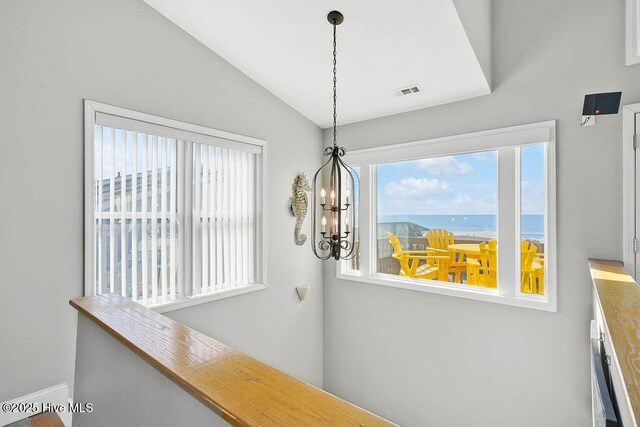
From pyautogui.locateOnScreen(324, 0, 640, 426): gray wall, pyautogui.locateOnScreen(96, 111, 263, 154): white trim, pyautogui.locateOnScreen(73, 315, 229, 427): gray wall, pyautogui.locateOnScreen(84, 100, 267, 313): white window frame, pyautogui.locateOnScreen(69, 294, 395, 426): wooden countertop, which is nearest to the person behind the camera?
pyautogui.locateOnScreen(69, 294, 395, 426): wooden countertop

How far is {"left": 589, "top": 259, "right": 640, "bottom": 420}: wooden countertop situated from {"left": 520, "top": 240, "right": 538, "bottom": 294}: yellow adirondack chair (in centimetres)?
50

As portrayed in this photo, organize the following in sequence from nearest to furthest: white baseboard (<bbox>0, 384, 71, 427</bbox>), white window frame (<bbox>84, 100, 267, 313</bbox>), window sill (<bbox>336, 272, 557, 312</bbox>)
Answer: white baseboard (<bbox>0, 384, 71, 427</bbox>) → white window frame (<bbox>84, 100, 267, 313</bbox>) → window sill (<bbox>336, 272, 557, 312</bbox>)

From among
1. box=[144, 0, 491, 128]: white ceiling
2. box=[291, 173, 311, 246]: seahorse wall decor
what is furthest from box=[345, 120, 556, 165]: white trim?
box=[291, 173, 311, 246]: seahorse wall decor

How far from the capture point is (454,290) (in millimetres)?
2678

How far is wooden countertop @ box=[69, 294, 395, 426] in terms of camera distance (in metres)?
0.60

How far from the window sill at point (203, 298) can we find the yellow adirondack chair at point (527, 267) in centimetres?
208

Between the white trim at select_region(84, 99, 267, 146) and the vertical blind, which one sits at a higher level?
the white trim at select_region(84, 99, 267, 146)

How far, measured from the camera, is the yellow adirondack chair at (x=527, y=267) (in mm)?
2400

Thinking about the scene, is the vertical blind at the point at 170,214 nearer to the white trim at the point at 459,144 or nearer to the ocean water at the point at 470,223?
the white trim at the point at 459,144

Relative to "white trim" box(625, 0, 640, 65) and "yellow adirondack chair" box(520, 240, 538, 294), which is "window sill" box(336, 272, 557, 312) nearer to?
"yellow adirondack chair" box(520, 240, 538, 294)

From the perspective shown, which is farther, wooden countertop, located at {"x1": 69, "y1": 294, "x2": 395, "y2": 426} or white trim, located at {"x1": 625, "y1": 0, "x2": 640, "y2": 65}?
white trim, located at {"x1": 625, "y1": 0, "x2": 640, "y2": 65}

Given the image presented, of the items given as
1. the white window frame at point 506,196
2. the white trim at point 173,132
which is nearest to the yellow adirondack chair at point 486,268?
the white window frame at point 506,196

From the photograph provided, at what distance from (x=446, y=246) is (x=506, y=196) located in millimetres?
654

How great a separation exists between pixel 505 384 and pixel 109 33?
3610 millimetres
